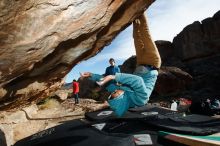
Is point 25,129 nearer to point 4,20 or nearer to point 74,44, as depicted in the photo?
point 74,44

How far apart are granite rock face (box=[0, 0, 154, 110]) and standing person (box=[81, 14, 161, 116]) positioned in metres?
0.39

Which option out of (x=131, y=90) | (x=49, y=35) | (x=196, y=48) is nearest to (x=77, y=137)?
(x=131, y=90)

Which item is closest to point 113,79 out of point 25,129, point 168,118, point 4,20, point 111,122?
point 111,122

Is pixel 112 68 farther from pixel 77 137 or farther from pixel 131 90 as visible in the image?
pixel 77 137

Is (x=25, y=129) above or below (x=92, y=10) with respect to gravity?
below

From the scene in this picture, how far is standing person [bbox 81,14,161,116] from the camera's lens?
5473 mm

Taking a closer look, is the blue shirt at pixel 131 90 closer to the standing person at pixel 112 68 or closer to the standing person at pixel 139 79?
the standing person at pixel 139 79

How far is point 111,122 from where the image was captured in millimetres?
5355

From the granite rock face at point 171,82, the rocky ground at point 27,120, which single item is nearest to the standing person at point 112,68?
the rocky ground at point 27,120

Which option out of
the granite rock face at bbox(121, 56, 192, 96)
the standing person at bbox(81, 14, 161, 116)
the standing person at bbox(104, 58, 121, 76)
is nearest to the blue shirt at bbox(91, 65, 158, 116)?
the standing person at bbox(81, 14, 161, 116)

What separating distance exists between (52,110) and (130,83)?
12032 millimetres

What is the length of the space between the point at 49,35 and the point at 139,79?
1.99 metres

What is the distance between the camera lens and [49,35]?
3984 mm

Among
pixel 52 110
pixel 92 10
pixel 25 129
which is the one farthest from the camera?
pixel 52 110
